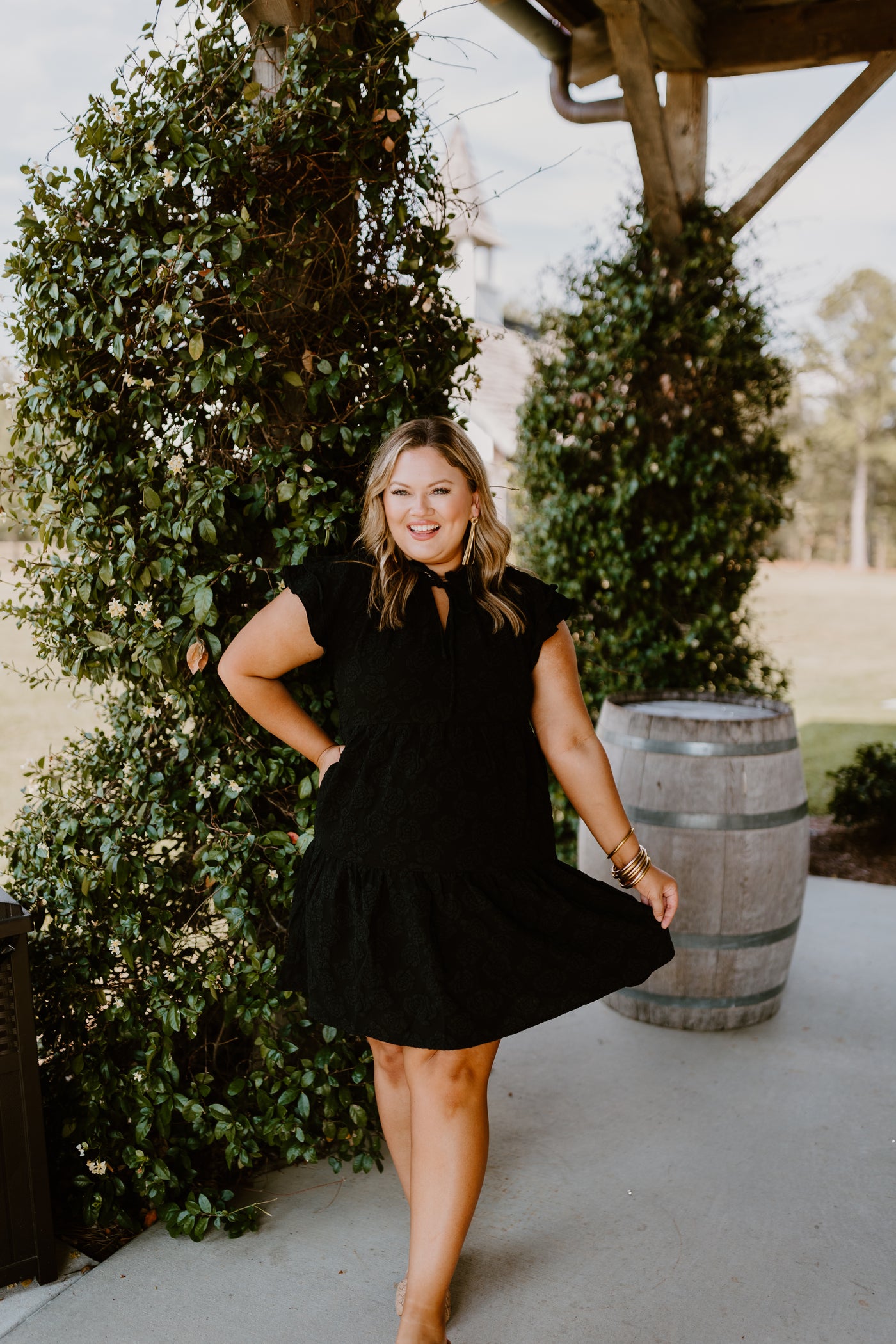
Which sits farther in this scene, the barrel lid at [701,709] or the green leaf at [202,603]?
the barrel lid at [701,709]

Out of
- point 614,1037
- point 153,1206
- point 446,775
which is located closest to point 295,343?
point 446,775

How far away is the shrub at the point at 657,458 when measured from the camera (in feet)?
13.2

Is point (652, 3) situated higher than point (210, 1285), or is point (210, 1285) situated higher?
point (652, 3)

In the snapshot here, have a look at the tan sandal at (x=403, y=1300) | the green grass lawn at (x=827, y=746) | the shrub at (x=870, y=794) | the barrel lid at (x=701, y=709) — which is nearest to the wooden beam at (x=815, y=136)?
the barrel lid at (x=701, y=709)

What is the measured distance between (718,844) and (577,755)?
115 cm

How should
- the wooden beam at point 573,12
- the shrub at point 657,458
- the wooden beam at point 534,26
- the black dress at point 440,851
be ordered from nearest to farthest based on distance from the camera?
the black dress at point 440,851 < the wooden beam at point 534,26 < the wooden beam at point 573,12 < the shrub at point 657,458

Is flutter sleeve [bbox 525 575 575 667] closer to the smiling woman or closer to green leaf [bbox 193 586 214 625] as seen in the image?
the smiling woman

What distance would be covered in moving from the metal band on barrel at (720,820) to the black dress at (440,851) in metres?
1.04

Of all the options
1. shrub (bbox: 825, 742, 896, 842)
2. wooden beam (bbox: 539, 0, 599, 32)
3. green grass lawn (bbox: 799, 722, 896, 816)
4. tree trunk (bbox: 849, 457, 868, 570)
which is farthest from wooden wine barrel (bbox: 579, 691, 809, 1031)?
tree trunk (bbox: 849, 457, 868, 570)

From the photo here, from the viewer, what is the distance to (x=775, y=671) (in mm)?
4512

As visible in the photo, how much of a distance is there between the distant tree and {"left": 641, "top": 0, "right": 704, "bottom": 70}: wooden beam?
1438cm

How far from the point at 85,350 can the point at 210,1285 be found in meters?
1.81

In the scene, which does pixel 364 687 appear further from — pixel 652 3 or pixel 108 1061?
pixel 652 3

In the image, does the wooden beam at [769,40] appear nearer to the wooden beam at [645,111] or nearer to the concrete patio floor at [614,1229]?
the wooden beam at [645,111]
